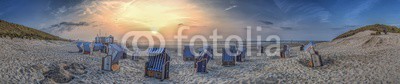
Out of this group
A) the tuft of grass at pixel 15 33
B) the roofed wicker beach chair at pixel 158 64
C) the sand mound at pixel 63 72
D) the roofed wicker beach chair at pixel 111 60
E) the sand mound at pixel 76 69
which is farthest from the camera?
the tuft of grass at pixel 15 33

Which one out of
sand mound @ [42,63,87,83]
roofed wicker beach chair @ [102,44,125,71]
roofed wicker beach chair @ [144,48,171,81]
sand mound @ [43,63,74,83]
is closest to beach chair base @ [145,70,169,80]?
roofed wicker beach chair @ [144,48,171,81]

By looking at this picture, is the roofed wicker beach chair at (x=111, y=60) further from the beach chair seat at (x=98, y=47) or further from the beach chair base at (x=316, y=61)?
the beach chair seat at (x=98, y=47)

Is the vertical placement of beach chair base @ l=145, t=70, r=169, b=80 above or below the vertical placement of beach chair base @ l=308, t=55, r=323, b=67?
below

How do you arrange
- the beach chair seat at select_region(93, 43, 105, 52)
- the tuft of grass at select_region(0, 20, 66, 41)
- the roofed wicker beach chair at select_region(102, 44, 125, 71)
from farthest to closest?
the tuft of grass at select_region(0, 20, 66, 41) → the beach chair seat at select_region(93, 43, 105, 52) → the roofed wicker beach chair at select_region(102, 44, 125, 71)

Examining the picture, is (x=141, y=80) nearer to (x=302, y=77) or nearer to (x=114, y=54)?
(x=114, y=54)

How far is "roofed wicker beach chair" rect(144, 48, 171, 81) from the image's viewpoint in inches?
549

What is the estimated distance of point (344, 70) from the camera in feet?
45.5

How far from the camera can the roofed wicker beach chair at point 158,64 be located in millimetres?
13954

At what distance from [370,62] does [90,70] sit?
17.2 meters

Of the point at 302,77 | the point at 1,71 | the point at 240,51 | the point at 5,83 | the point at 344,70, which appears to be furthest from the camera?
the point at 240,51

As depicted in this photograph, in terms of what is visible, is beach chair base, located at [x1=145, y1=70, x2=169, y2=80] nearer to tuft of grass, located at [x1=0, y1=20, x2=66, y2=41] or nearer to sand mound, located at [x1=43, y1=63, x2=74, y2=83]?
sand mound, located at [x1=43, y1=63, x2=74, y2=83]

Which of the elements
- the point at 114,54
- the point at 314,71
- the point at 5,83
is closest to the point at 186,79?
the point at 114,54

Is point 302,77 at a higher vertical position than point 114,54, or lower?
lower

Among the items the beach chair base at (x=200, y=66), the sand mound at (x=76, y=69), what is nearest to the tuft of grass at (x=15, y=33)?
the sand mound at (x=76, y=69)
